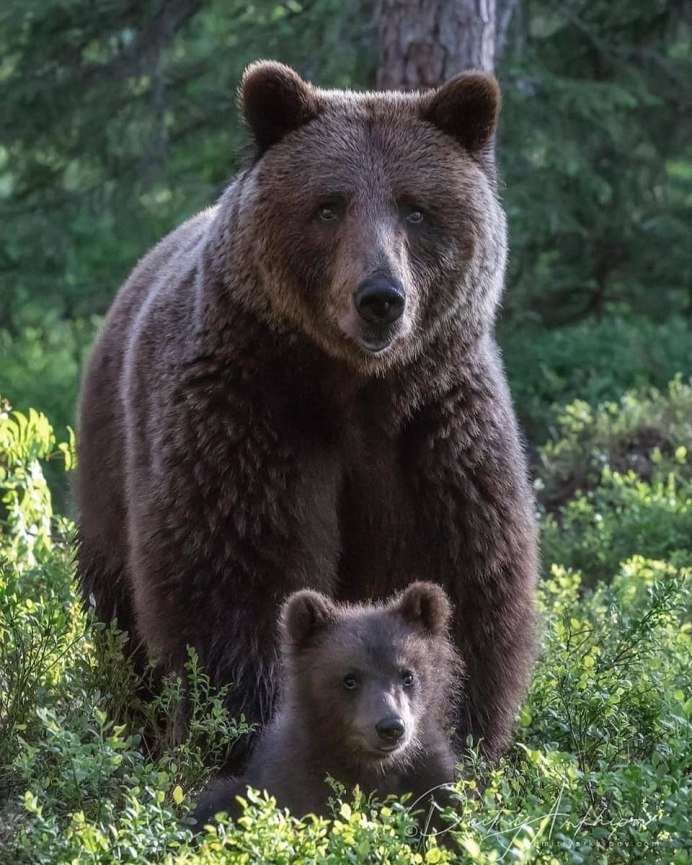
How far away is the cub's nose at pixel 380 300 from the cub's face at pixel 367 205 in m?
0.09

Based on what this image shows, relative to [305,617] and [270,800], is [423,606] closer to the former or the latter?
[305,617]

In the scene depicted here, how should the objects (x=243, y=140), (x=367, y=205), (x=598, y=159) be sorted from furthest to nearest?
(x=598, y=159) < (x=243, y=140) < (x=367, y=205)

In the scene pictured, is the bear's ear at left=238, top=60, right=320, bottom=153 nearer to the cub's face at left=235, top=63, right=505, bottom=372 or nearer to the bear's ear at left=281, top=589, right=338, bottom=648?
the cub's face at left=235, top=63, right=505, bottom=372

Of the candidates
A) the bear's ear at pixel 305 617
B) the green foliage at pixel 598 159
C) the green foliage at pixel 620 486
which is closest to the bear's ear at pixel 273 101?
the bear's ear at pixel 305 617

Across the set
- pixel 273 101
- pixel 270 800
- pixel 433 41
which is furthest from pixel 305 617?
pixel 433 41

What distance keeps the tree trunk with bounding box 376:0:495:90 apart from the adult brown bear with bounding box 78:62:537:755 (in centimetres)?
400

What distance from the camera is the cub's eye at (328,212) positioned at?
568 centimetres

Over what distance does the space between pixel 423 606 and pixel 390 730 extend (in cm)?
63

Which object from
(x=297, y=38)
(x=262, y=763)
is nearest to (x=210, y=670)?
(x=262, y=763)

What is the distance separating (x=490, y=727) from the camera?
5.96m

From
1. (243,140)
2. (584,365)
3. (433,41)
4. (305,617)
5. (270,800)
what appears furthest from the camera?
(584,365)

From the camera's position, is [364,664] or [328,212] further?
[328,212]

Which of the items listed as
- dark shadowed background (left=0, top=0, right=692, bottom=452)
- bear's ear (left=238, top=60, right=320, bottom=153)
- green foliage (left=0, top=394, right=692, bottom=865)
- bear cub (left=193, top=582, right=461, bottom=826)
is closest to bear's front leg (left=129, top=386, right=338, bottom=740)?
green foliage (left=0, top=394, right=692, bottom=865)

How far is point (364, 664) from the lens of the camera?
5.08 m
